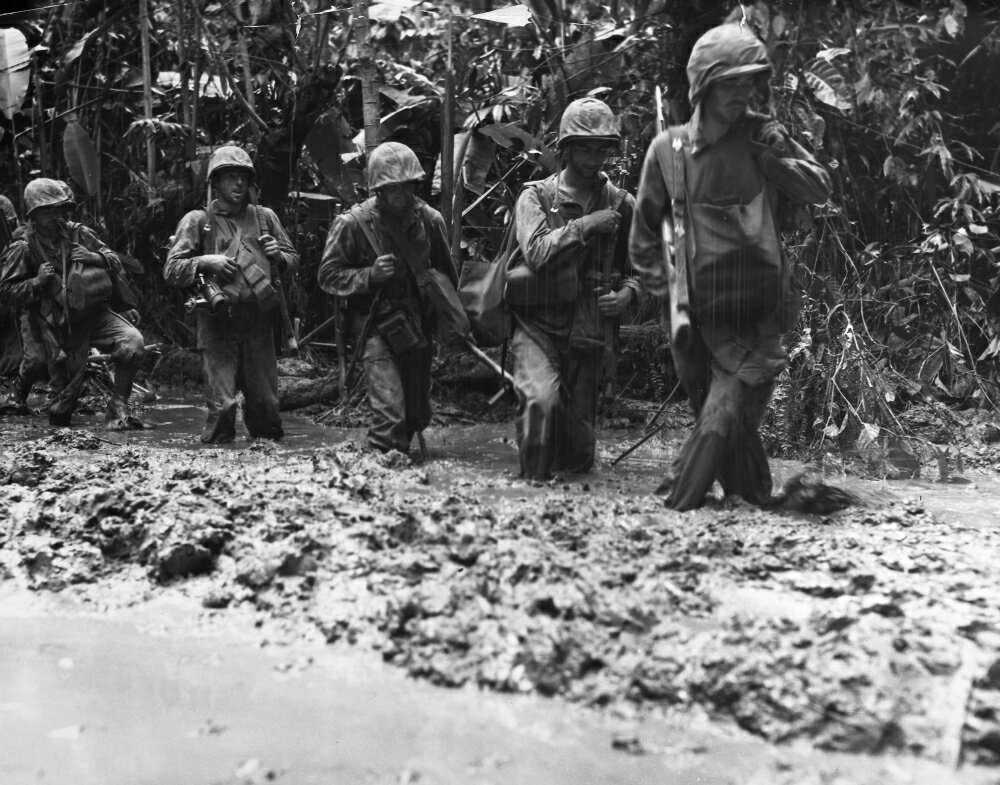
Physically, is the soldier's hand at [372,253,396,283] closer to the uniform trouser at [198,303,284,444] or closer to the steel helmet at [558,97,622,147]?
the uniform trouser at [198,303,284,444]

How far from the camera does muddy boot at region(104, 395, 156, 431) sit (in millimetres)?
9617

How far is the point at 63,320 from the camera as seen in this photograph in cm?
986

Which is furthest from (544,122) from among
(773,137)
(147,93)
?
(773,137)

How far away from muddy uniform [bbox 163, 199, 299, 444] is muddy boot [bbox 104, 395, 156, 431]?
4.45 ft

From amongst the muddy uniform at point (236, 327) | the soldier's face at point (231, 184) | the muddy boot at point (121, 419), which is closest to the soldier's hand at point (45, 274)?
the muddy boot at point (121, 419)

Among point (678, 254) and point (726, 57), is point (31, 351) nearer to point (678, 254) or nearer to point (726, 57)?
point (678, 254)

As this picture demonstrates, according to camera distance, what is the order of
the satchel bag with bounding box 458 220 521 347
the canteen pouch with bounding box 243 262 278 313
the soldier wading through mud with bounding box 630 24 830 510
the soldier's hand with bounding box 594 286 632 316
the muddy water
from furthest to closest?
the canteen pouch with bounding box 243 262 278 313 < the satchel bag with bounding box 458 220 521 347 < the soldier's hand with bounding box 594 286 632 316 < the soldier wading through mud with bounding box 630 24 830 510 < the muddy water

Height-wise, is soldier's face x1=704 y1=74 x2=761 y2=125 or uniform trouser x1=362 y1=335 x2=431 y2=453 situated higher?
soldier's face x1=704 y1=74 x2=761 y2=125

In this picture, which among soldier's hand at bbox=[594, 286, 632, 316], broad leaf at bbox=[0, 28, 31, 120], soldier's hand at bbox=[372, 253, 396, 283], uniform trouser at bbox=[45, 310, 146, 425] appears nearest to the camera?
soldier's hand at bbox=[594, 286, 632, 316]

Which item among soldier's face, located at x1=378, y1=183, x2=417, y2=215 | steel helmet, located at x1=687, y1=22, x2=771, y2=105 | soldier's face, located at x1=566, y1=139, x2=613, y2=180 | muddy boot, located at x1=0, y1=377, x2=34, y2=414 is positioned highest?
steel helmet, located at x1=687, y1=22, x2=771, y2=105

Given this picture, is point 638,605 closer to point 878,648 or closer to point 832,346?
point 878,648

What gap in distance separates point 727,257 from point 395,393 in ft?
9.23

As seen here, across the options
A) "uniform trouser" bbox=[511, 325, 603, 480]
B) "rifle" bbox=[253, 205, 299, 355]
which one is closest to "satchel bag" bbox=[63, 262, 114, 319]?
"rifle" bbox=[253, 205, 299, 355]

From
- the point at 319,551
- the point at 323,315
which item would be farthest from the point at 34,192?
the point at 319,551
